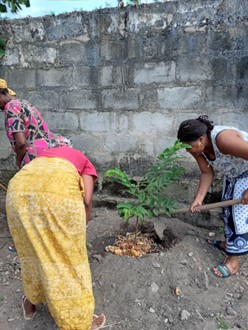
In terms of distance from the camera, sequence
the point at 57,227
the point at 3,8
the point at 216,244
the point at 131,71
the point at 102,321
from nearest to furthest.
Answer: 1. the point at 57,227
2. the point at 102,321
3. the point at 216,244
4. the point at 131,71
5. the point at 3,8

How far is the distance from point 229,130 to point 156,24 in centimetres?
138

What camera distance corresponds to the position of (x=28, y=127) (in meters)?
2.96

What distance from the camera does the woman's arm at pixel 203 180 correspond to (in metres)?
2.92

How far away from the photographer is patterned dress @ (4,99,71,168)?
2.87 meters

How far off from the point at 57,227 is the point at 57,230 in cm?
2

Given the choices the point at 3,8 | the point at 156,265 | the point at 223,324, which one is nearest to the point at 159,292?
the point at 156,265

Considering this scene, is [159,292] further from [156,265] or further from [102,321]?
[102,321]

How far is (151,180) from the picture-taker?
284cm

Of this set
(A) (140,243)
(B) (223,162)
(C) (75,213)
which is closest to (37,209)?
(C) (75,213)

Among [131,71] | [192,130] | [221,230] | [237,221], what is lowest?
[221,230]

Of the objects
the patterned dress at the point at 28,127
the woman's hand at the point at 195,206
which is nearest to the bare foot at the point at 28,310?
the patterned dress at the point at 28,127

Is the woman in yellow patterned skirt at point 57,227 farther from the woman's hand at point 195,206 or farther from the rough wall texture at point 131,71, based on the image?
the rough wall texture at point 131,71

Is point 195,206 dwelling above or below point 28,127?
below

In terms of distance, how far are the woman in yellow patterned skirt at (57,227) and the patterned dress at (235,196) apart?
1.23m
